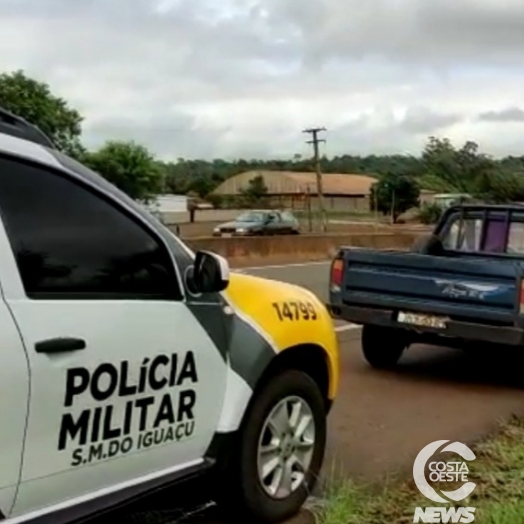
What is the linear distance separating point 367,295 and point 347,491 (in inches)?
152

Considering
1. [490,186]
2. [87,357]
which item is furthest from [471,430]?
[490,186]

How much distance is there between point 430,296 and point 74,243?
5231mm

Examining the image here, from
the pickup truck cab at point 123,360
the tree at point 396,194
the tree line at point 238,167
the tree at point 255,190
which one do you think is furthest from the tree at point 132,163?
A: the pickup truck cab at point 123,360

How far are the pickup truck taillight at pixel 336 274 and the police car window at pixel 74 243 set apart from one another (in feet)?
16.1

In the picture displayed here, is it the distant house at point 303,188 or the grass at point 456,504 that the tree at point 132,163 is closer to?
the distant house at point 303,188

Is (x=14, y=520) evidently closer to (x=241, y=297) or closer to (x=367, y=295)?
(x=241, y=297)

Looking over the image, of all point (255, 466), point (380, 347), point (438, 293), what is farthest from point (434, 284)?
point (255, 466)

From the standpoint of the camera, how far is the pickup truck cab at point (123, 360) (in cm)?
351

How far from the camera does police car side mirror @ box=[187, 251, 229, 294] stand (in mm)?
4344

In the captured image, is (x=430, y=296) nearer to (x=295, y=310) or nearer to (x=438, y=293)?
(x=438, y=293)

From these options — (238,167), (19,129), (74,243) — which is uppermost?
(19,129)

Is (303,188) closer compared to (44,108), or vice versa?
(44,108)

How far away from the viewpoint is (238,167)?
13538cm

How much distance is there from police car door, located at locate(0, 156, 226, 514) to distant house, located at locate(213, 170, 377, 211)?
9215 centimetres
